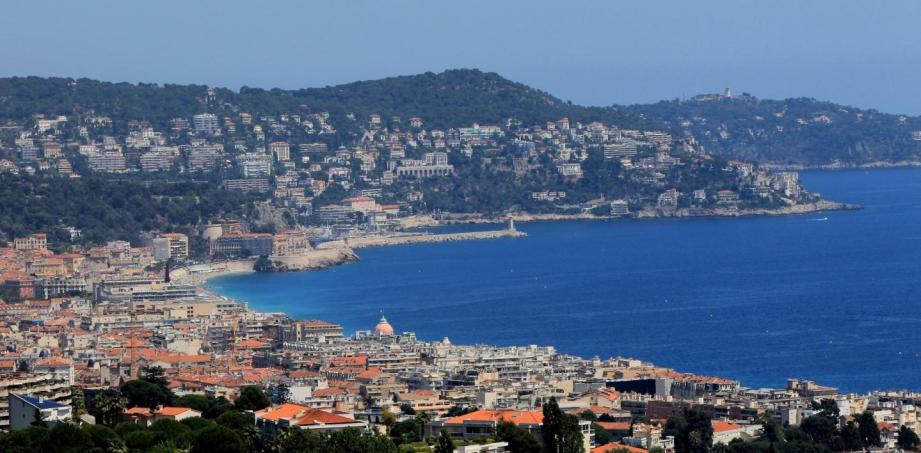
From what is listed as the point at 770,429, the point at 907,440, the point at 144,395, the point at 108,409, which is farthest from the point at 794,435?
the point at 108,409

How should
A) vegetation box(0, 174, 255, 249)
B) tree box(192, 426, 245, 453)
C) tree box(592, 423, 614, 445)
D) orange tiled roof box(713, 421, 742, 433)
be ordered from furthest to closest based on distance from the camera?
vegetation box(0, 174, 255, 249) < orange tiled roof box(713, 421, 742, 433) < tree box(592, 423, 614, 445) < tree box(192, 426, 245, 453)

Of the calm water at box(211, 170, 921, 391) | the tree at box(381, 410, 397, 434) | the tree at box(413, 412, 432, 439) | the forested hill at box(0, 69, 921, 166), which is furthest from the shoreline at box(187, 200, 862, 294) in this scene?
the tree at box(413, 412, 432, 439)

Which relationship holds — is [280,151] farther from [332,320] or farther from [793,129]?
[332,320]

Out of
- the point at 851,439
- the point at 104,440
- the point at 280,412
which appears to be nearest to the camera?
the point at 104,440

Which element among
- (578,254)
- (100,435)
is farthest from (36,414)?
(578,254)

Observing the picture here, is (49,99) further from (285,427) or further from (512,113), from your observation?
(285,427)

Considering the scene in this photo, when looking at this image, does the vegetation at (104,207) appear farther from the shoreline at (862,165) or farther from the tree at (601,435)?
A: the shoreline at (862,165)

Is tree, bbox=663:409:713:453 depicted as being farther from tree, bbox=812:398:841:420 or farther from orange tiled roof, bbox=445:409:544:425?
orange tiled roof, bbox=445:409:544:425
